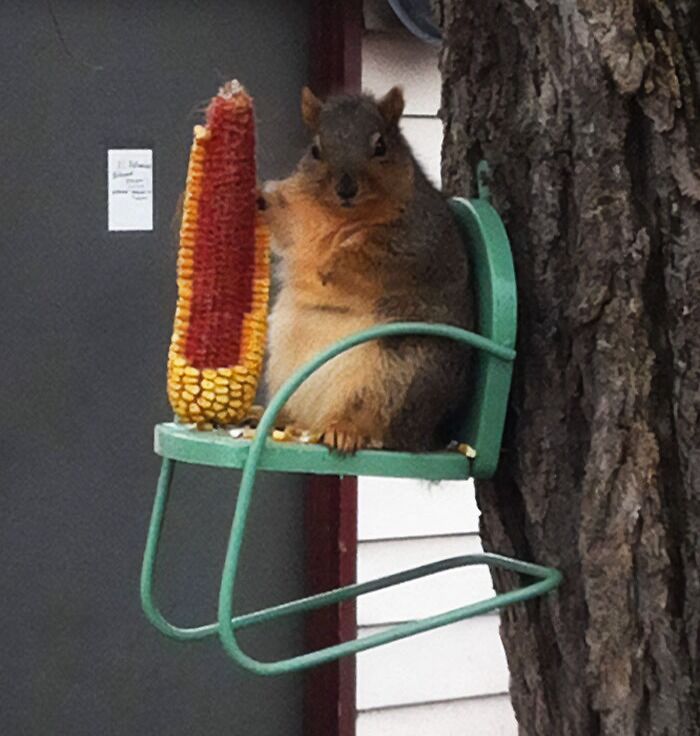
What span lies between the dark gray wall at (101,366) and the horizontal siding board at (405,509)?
0.64 feet

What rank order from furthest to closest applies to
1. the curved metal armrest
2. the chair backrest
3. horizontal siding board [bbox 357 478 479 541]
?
horizontal siding board [bbox 357 478 479 541] → the chair backrest → the curved metal armrest

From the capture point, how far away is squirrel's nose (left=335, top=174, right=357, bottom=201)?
1.13 metres

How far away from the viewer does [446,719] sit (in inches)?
104

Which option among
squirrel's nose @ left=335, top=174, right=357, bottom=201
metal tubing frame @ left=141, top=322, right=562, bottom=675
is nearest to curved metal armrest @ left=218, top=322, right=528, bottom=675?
metal tubing frame @ left=141, top=322, right=562, bottom=675

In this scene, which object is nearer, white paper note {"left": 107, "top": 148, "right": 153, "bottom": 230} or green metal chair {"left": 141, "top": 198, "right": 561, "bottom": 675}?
green metal chair {"left": 141, "top": 198, "right": 561, "bottom": 675}

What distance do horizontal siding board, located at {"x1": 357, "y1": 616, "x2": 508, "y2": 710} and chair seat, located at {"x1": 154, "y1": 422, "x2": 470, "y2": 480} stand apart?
61.3 inches

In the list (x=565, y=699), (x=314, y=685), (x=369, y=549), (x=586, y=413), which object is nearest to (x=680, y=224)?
(x=586, y=413)

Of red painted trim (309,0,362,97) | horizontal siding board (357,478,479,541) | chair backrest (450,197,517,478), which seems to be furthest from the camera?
horizontal siding board (357,478,479,541)

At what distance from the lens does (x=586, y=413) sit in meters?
1.08

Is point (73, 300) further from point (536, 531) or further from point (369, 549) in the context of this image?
point (536, 531)

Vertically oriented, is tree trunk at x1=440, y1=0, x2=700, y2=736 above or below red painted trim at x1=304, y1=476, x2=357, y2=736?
above

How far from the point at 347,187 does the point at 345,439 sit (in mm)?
224

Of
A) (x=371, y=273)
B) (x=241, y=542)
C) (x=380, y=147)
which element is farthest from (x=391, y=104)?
(x=241, y=542)

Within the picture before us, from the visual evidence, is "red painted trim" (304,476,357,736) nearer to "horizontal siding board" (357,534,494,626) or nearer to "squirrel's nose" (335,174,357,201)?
"horizontal siding board" (357,534,494,626)
